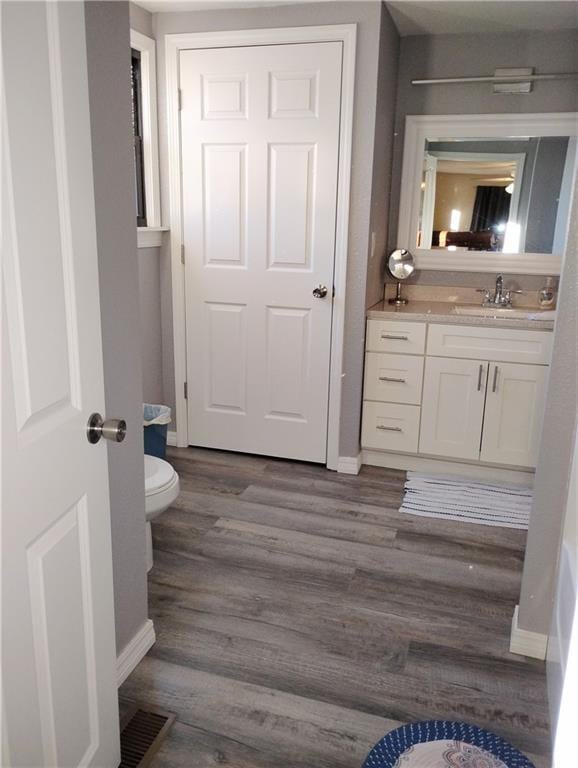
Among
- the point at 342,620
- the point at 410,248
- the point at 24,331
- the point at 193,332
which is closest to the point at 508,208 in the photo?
the point at 410,248

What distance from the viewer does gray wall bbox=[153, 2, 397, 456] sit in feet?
9.84

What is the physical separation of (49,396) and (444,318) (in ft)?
8.19

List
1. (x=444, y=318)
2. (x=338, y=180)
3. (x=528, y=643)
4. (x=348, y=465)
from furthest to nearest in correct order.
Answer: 1. (x=348, y=465)
2. (x=444, y=318)
3. (x=338, y=180)
4. (x=528, y=643)

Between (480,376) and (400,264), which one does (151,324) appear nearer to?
(400,264)

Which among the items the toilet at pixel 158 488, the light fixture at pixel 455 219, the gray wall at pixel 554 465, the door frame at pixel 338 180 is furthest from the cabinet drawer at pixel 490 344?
the toilet at pixel 158 488

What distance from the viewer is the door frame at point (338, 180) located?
3055mm

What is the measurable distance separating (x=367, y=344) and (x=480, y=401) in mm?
659

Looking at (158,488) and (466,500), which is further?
(466,500)

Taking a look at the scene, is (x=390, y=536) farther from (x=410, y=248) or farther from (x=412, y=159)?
(x=412, y=159)

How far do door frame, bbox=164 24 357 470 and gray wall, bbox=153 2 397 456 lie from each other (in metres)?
0.03

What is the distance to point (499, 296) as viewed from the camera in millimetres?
3656

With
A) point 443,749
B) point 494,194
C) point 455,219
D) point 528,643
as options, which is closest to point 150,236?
point 455,219

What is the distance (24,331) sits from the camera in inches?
41.3

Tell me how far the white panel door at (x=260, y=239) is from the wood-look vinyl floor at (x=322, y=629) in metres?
0.57
